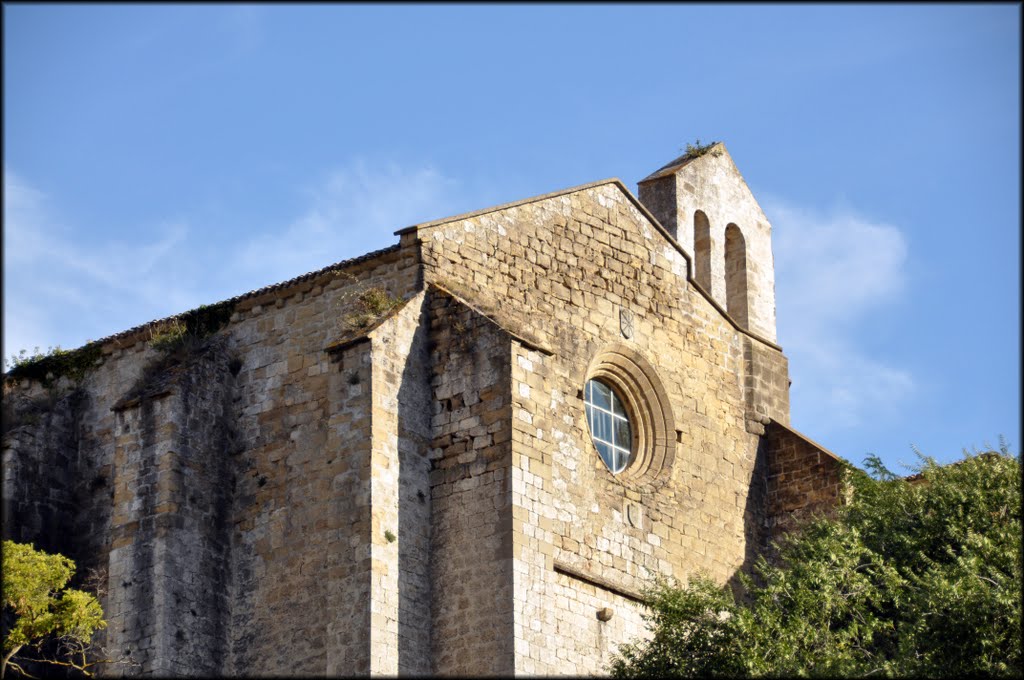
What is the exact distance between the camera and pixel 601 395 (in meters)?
24.5

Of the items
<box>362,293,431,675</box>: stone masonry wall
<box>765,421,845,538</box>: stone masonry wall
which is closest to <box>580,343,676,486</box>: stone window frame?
<box>765,421,845,538</box>: stone masonry wall

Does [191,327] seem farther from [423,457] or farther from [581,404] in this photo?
[581,404]

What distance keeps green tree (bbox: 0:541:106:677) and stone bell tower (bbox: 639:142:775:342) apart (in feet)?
→ 34.7

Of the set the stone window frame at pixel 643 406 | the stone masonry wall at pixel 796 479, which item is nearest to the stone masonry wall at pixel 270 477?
the stone window frame at pixel 643 406

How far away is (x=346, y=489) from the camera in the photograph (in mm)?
21734

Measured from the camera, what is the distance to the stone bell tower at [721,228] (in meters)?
28.1

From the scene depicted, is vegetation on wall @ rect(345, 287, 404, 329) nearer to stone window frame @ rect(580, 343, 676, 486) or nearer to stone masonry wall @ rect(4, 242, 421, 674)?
stone masonry wall @ rect(4, 242, 421, 674)

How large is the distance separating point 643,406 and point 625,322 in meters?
1.15

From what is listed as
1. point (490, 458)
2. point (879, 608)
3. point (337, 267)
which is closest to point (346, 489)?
point (490, 458)

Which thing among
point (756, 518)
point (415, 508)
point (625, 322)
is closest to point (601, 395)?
point (625, 322)

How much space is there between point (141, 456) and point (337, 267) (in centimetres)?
341

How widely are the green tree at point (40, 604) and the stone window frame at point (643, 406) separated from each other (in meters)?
7.17

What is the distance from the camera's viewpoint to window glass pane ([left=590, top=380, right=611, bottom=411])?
24.4 metres

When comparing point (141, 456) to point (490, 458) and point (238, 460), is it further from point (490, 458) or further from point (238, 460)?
point (490, 458)
